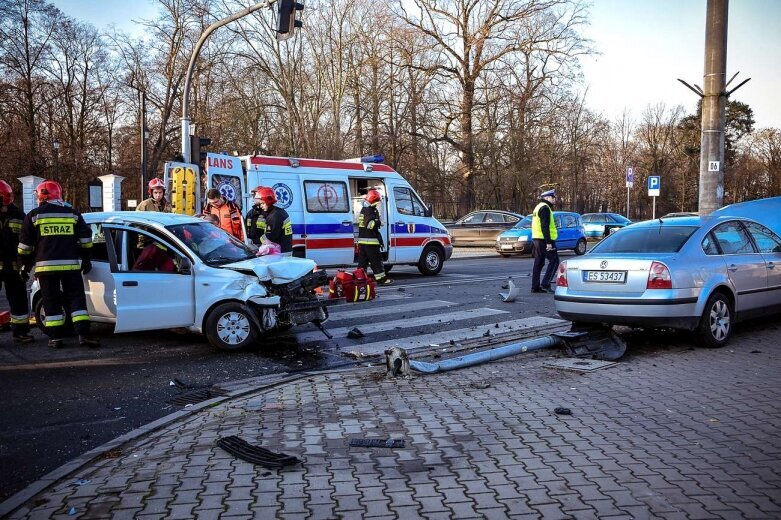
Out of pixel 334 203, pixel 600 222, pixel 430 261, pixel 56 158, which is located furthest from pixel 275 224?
pixel 56 158

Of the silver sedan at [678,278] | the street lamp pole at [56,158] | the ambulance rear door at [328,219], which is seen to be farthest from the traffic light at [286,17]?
the street lamp pole at [56,158]

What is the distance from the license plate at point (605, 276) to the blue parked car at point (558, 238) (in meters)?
16.1

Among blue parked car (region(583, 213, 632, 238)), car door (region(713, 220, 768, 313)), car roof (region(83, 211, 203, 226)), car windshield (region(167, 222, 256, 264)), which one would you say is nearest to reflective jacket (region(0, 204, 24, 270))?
car roof (region(83, 211, 203, 226))

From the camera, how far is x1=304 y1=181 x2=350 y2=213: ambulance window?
46.5 feet

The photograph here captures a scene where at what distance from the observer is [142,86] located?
39875 mm

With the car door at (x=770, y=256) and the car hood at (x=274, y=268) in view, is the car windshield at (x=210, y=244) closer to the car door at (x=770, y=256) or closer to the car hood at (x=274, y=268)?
the car hood at (x=274, y=268)

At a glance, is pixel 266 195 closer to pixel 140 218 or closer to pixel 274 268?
pixel 140 218

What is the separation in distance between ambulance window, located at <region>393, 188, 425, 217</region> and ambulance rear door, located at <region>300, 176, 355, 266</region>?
1.35 metres

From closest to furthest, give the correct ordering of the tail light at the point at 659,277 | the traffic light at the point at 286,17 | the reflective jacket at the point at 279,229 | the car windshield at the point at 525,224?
1. the tail light at the point at 659,277
2. the reflective jacket at the point at 279,229
3. the traffic light at the point at 286,17
4. the car windshield at the point at 525,224

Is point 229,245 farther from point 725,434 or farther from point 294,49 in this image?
point 294,49

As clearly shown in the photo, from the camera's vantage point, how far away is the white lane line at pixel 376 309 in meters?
10.1

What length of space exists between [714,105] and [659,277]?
7.22 meters

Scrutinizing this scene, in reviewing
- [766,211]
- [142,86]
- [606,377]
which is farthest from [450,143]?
[606,377]

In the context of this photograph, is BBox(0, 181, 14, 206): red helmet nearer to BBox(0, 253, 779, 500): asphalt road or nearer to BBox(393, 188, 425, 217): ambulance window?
BBox(0, 253, 779, 500): asphalt road
